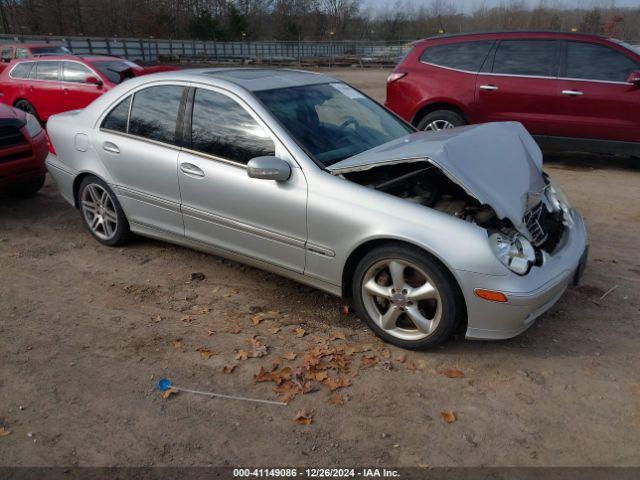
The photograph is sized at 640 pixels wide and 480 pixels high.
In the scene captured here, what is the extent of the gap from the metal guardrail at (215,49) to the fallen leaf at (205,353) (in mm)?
33677

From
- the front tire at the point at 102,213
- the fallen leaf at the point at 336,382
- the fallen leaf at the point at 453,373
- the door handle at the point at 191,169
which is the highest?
the door handle at the point at 191,169

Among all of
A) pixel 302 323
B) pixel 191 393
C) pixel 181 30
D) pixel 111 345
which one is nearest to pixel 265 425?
pixel 191 393

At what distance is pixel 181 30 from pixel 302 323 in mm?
66383

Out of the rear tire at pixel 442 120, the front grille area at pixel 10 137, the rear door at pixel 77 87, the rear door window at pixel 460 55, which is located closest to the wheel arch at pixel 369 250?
the front grille area at pixel 10 137

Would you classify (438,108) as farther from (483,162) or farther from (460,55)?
(483,162)

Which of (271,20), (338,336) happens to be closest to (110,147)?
(338,336)

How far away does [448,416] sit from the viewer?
110 inches

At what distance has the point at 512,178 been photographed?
140 inches

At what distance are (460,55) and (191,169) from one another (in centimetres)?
563

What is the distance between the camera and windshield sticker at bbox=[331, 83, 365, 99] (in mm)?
4578

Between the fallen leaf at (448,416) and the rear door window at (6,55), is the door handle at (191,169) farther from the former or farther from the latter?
the rear door window at (6,55)

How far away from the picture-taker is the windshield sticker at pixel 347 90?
4578 millimetres

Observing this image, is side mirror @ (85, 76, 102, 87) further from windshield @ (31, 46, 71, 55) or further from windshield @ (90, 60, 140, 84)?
windshield @ (31, 46, 71, 55)

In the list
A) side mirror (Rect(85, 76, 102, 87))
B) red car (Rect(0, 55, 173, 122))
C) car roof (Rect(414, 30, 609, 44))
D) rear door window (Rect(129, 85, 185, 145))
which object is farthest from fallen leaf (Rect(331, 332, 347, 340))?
side mirror (Rect(85, 76, 102, 87))
